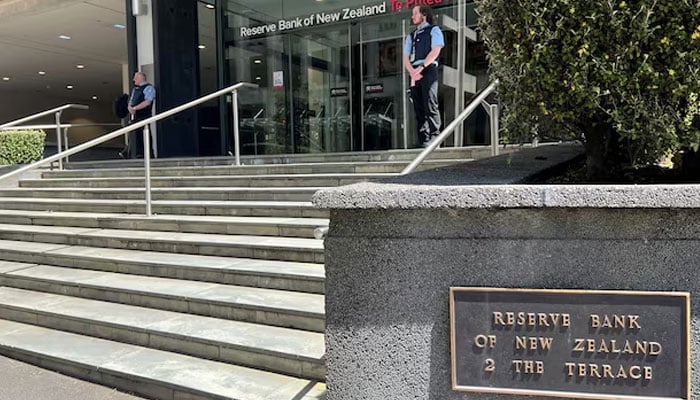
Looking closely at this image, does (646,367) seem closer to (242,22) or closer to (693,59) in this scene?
(693,59)

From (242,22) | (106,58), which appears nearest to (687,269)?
(242,22)

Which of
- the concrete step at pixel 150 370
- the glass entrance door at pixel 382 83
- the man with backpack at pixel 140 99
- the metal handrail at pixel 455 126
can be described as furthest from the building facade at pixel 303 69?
the concrete step at pixel 150 370

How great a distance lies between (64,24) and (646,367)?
1514 cm

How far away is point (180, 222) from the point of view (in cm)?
570

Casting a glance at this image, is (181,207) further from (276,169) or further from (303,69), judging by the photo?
(303,69)

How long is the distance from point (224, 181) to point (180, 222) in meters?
1.31

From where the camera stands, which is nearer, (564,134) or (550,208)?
(550,208)

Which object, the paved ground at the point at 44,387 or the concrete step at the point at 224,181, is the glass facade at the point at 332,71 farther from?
the paved ground at the point at 44,387

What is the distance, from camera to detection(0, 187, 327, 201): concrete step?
19.5 ft

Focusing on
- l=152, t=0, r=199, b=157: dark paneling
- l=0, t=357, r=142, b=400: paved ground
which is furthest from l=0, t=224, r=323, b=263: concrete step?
l=152, t=0, r=199, b=157: dark paneling

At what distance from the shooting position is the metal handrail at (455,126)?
3.80m

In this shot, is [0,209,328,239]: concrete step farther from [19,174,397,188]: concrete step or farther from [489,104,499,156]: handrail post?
[489,104,499,156]: handrail post

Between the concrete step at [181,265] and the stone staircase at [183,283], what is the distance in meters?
0.01

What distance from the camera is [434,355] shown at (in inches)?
85.8
